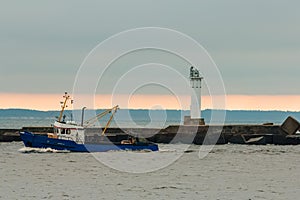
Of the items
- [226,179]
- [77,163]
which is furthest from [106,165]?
[226,179]

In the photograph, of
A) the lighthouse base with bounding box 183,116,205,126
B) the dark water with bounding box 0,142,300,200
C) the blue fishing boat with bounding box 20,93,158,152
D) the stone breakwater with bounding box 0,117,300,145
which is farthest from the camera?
the lighthouse base with bounding box 183,116,205,126

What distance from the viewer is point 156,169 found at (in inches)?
2007

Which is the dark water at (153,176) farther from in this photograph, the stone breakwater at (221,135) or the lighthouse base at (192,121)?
the lighthouse base at (192,121)

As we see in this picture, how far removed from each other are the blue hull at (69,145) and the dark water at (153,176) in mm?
555

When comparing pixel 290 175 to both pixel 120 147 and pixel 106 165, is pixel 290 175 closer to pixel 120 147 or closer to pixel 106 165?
pixel 106 165

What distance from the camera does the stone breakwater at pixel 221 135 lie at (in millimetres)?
78375

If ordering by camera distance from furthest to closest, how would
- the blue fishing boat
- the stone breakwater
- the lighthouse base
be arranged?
1. the lighthouse base
2. the stone breakwater
3. the blue fishing boat

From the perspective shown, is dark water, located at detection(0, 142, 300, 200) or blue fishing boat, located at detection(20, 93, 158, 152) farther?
blue fishing boat, located at detection(20, 93, 158, 152)

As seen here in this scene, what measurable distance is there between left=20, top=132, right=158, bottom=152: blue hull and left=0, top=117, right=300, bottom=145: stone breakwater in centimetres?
1183

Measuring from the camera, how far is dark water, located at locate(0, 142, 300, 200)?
3631cm

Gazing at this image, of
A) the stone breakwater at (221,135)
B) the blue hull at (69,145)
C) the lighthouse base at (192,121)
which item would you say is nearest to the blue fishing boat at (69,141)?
the blue hull at (69,145)

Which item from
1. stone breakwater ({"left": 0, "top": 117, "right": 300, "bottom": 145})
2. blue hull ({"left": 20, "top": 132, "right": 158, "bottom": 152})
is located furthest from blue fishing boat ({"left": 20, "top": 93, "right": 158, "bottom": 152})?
stone breakwater ({"left": 0, "top": 117, "right": 300, "bottom": 145})

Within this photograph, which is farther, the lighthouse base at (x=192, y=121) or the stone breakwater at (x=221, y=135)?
the lighthouse base at (x=192, y=121)

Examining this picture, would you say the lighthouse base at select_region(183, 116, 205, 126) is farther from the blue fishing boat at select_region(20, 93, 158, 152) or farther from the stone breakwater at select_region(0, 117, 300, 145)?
the blue fishing boat at select_region(20, 93, 158, 152)
